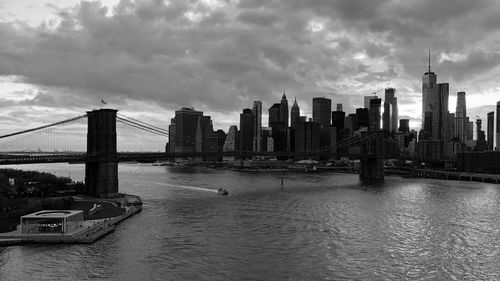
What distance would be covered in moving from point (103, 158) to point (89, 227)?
25360 millimetres

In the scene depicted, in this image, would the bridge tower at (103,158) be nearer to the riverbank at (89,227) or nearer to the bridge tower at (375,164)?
the riverbank at (89,227)

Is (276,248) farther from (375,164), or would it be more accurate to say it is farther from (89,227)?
(375,164)

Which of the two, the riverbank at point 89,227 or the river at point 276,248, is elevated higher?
the riverbank at point 89,227

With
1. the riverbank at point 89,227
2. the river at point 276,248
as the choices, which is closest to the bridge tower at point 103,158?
the riverbank at point 89,227

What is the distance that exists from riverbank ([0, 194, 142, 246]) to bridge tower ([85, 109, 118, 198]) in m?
5.68

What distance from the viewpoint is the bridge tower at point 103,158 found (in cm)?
6475

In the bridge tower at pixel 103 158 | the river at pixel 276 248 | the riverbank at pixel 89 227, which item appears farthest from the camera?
the bridge tower at pixel 103 158

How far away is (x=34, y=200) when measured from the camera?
180 ft

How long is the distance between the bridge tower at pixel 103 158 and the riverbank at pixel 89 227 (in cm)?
568

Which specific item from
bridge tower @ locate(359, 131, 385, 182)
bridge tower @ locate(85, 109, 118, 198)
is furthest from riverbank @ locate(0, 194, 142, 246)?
bridge tower @ locate(359, 131, 385, 182)

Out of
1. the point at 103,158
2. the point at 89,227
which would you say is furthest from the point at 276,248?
the point at 103,158

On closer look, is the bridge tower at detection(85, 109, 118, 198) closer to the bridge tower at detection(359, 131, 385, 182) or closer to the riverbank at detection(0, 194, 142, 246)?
the riverbank at detection(0, 194, 142, 246)

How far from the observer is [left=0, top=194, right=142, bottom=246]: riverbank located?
37.1 metres

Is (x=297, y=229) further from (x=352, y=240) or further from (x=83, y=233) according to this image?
(x=83, y=233)
